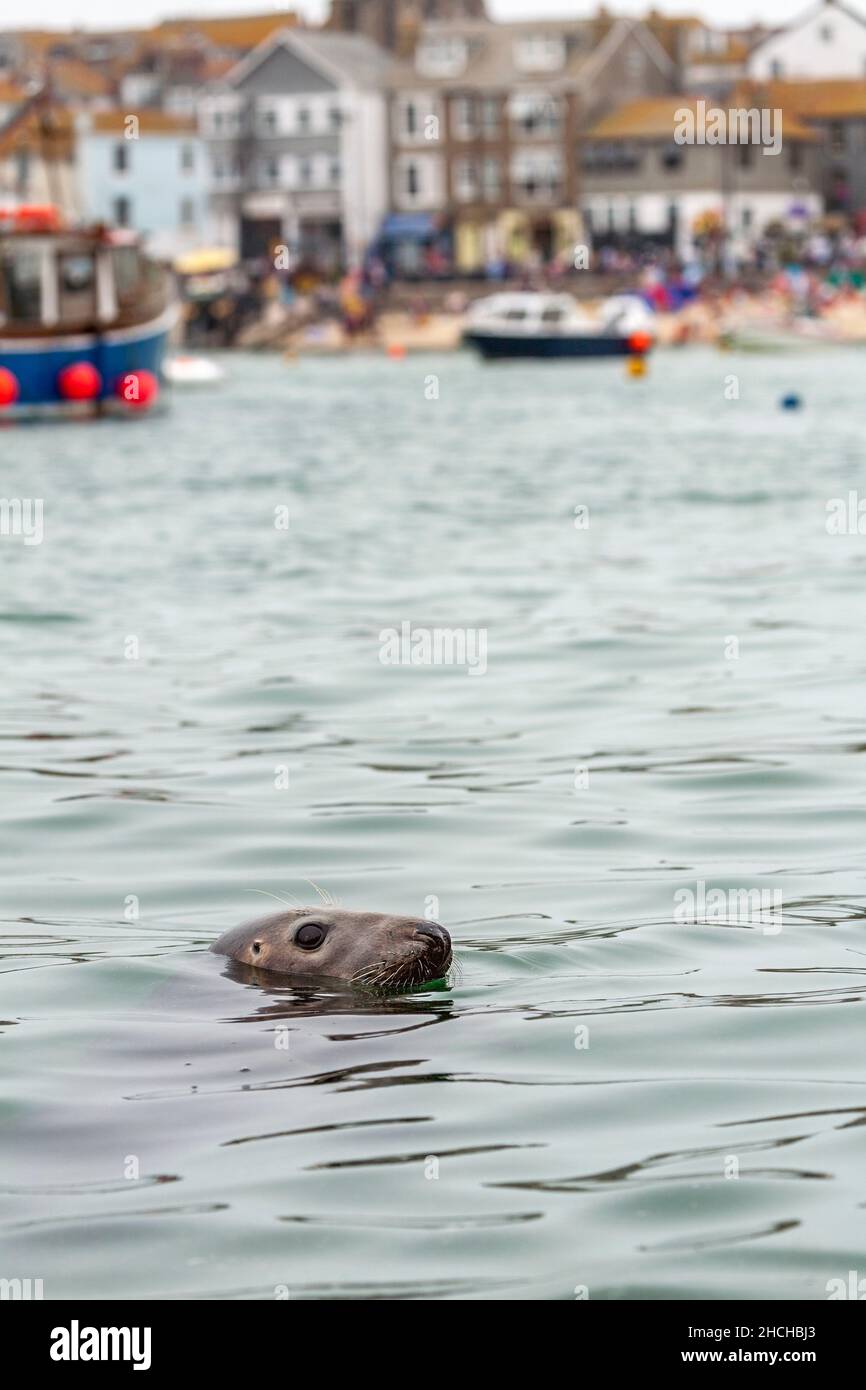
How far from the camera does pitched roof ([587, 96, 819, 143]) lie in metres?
97.1

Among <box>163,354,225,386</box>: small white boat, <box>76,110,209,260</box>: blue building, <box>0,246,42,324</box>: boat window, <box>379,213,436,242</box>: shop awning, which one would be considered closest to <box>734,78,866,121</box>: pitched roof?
<box>379,213,436,242</box>: shop awning

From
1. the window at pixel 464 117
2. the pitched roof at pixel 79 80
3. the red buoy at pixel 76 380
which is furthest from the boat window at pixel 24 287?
the pitched roof at pixel 79 80

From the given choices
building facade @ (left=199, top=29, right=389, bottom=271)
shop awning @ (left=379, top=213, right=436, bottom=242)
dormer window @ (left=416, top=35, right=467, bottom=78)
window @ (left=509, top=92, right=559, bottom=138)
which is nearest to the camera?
window @ (left=509, top=92, right=559, bottom=138)

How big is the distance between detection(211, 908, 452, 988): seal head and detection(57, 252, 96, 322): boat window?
38.7m

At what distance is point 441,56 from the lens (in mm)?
102438

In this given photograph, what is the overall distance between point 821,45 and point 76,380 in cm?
6614

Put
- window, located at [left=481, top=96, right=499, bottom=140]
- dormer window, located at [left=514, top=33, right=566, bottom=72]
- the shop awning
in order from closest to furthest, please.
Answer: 1. window, located at [left=481, top=96, right=499, bottom=140]
2. the shop awning
3. dormer window, located at [left=514, top=33, right=566, bottom=72]

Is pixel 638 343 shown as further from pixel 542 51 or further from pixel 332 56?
pixel 332 56

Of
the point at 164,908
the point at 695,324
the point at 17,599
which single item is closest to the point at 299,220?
the point at 695,324

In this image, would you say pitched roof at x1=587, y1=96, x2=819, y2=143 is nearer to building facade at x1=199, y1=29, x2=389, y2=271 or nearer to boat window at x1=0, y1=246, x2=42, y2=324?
building facade at x1=199, y1=29, x2=389, y2=271

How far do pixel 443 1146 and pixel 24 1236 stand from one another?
3.90 feet

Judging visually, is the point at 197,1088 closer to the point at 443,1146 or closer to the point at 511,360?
the point at 443,1146

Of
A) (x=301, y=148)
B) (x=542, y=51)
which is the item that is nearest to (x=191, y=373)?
(x=301, y=148)

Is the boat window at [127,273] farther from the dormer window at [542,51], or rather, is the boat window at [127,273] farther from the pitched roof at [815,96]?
the dormer window at [542,51]
